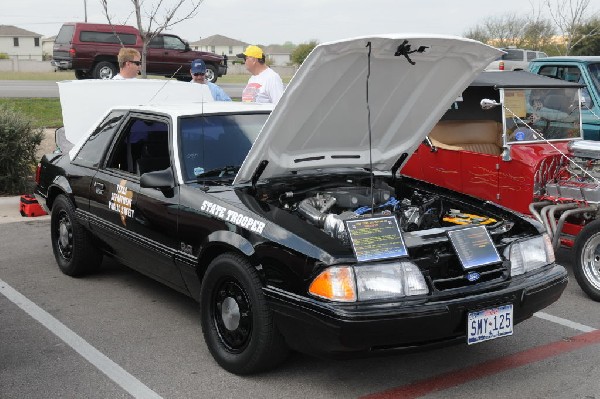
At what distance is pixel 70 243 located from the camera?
233 inches

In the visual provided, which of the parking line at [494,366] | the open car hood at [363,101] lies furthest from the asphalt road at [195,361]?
the open car hood at [363,101]

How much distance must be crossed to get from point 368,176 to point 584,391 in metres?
2.03

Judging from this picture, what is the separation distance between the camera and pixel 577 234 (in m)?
5.70

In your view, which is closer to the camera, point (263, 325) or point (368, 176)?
point (263, 325)

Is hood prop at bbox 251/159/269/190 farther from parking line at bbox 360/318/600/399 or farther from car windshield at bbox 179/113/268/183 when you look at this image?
parking line at bbox 360/318/600/399

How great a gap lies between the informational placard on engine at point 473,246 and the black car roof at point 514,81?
9.95 ft

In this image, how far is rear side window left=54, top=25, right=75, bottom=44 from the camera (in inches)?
919

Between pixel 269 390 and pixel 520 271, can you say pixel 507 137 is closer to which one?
pixel 520 271

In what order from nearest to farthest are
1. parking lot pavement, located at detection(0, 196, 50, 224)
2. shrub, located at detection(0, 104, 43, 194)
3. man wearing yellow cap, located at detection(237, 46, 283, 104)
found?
man wearing yellow cap, located at detection(237, 46, 283, 104) → parking lot pavement, located at detection(0, 196, 50, 224) → shrub, located at detection(0, 104, 43, 194)

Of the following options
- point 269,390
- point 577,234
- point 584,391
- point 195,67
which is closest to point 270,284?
point 269,390

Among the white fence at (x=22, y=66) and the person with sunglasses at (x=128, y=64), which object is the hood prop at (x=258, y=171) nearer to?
the person with sunglasses at (x=128, y=64)

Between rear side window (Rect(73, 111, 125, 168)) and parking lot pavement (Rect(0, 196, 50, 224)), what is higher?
Answer: rear side window (Rect(73, 111, 125, 168))

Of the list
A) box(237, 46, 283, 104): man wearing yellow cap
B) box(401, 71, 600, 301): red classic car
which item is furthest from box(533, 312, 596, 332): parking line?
box(237, 46, 283, 104): man wearing yellow cap

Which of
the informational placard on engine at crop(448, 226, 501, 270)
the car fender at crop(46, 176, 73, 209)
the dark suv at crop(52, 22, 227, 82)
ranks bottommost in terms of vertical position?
the informational placard on engine at crop(448, 226, 501, 270)
